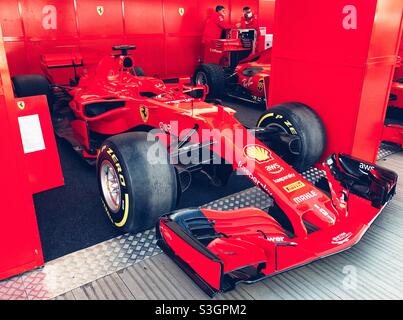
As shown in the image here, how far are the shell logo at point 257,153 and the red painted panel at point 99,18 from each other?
592cm

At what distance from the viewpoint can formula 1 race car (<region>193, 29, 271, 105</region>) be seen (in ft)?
22.4

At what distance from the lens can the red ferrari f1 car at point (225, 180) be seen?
2166mm

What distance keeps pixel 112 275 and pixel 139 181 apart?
2.17 ft

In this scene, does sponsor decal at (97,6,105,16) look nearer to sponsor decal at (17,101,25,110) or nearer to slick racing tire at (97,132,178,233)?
sponsor decal at (17,101,25,110)

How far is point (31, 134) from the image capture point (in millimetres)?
3551

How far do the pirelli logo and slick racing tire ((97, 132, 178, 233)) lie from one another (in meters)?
0.84

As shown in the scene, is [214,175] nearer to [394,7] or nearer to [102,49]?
[394,7]

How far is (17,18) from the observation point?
6.69 m

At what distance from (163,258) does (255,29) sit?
6478 mm

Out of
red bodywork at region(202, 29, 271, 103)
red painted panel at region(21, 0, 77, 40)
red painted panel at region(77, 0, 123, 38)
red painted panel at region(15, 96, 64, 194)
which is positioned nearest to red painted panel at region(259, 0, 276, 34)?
red bodywork at region(202, 29, 271, 103)

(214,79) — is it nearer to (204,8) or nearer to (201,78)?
(201,78)

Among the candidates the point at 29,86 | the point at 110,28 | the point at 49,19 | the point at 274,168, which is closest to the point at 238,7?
the point at 110,28

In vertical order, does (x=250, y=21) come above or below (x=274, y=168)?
above

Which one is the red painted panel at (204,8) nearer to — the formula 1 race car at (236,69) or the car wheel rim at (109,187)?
the formula 1 race car at (236,69)
